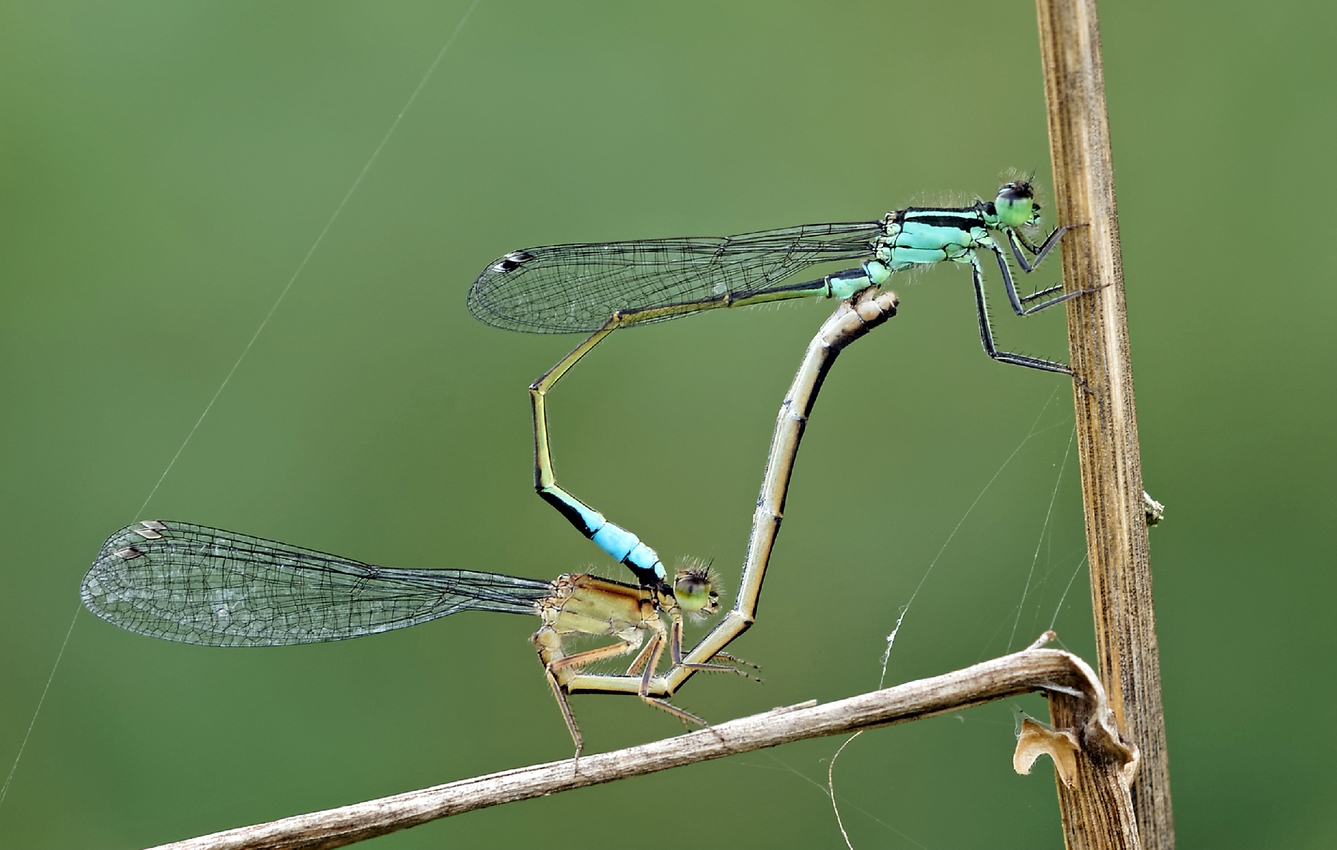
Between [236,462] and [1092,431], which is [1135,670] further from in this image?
[236,462]

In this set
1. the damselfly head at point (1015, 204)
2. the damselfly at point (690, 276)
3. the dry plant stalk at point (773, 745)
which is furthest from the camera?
the damselfly at point (690, 276)

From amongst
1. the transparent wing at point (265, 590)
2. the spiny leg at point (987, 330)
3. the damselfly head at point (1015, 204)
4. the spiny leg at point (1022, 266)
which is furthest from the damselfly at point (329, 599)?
the damselfly head at point (1015, 204)

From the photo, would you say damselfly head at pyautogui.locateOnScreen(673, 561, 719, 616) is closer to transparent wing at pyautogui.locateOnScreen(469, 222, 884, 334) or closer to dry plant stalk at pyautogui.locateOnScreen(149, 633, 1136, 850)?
transparent wing at pyautogui.locateOnScreen(469, 222, 884, 334)

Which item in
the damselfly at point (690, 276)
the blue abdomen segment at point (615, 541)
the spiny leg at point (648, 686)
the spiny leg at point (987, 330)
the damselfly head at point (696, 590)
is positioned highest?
the damselfly at point (690, 276)

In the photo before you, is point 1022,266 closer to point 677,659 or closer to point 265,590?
point 677,659

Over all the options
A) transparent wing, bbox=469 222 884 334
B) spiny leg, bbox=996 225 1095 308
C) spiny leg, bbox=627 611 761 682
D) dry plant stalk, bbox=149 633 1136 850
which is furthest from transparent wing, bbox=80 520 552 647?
spiny leg, bbox=996 225 1095 308

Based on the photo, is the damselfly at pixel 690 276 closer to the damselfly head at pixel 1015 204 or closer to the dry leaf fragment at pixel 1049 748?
the damselfly head at pixel 1015 204

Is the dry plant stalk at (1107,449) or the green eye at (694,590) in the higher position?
the dry plant stalk at (1107,449)

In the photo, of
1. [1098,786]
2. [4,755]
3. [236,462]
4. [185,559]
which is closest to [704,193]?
[236,462]
